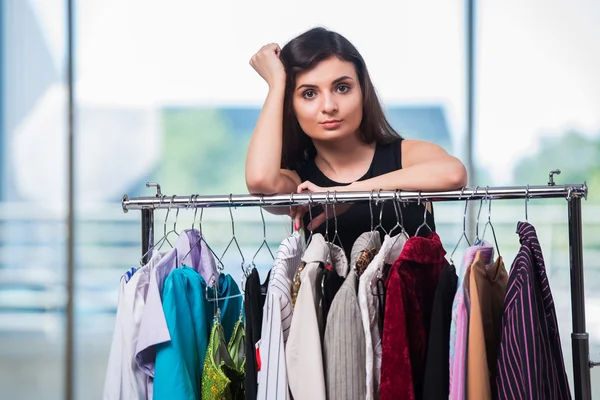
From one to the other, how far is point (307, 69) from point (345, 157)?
273mm

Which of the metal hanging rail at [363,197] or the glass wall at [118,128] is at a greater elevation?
the glass wall at [118,128]

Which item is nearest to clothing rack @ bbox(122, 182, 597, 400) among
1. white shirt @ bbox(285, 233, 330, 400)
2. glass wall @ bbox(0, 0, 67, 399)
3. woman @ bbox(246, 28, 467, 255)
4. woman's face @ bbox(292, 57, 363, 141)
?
woman @ bbox(246, 28, 467, 255)

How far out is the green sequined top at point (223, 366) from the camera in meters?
1.48

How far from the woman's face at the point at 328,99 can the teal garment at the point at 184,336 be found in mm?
518

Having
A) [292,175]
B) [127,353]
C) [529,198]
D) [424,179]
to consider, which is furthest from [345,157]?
[127,353]

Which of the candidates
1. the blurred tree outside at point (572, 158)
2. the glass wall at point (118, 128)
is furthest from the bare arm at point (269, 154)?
the blurred tree outside at point (572, 158)

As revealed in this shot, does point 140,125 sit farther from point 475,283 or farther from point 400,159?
point 475,283

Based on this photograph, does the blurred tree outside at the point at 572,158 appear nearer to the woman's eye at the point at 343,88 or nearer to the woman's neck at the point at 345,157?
the woman's neck at the point at 345,157

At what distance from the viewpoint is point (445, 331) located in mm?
1373

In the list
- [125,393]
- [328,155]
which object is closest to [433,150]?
[328,155]

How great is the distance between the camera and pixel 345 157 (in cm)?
200

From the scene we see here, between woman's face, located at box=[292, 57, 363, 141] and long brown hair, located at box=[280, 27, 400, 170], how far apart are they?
22 mm

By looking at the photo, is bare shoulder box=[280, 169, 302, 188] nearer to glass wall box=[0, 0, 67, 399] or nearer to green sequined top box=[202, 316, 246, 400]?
green sequined top box=[202, 316, 246, 400]

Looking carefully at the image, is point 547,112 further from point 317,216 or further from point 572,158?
point 317,216
